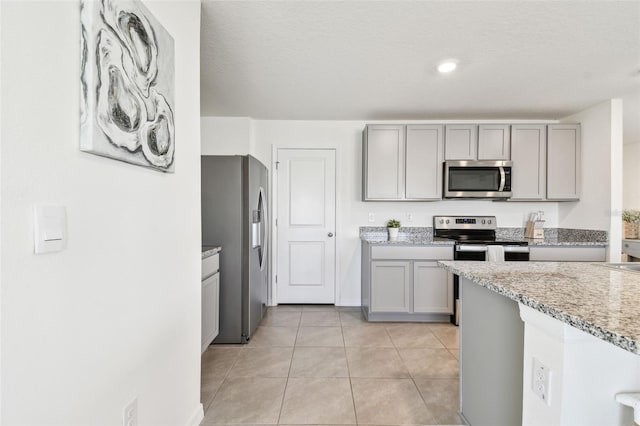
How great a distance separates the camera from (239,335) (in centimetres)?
275

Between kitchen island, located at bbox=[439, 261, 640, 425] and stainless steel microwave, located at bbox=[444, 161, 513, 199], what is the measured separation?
2.15 metres

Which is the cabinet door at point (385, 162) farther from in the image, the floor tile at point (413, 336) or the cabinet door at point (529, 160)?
the floor tile at point (413, 336)

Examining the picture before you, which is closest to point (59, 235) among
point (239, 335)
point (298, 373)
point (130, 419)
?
point (130, 419)

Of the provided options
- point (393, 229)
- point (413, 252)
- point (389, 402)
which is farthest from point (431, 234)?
point (389, 402)

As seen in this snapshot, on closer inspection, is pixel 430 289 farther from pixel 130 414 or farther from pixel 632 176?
pixel 632 176

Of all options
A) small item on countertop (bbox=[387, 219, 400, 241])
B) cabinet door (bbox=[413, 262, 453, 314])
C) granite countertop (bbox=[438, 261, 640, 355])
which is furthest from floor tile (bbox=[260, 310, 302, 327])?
granite countertop (bbox=[438, 261, 640, 355])

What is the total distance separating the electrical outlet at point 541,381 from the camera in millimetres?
925

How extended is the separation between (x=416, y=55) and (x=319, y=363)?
2490mm

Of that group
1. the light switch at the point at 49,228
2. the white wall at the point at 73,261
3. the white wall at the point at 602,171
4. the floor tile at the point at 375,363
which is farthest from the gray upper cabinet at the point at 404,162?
the light switch at the point at 49,228

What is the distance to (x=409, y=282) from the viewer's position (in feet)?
10.9

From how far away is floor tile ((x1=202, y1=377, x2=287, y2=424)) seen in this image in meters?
1.78

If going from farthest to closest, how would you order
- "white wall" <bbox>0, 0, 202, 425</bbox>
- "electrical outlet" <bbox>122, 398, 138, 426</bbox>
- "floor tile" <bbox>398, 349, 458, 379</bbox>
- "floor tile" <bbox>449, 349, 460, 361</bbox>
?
"floor tile" <bbox>449, 349, 460, 361</bbox> < "floor tile" <bbox>398, 349, 458, 379</bbox> < "electrical outlet" <bbox>122, 398, 138, 426</bbox> < "white wall" <bbox>0, 0, 202, 425</bbox>

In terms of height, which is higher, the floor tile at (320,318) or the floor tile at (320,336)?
the floor tile at (320,336)

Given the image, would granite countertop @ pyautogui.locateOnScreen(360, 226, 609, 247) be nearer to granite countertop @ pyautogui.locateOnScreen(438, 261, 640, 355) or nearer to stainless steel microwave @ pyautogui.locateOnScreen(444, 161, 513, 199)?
stainless steel microwave @ pyautogui.locateOnScreen(444, 161, 513, 199)
